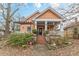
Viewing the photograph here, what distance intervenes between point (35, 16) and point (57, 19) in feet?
0.89

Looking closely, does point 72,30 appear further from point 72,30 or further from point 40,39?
point 40,39

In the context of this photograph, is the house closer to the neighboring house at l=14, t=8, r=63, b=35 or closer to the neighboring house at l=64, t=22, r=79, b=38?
the neighboring house at l=64, t=22, r=79, b=38

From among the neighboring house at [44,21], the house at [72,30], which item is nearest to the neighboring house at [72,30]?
the house at [72,30]

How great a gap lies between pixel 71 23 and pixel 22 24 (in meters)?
0.60

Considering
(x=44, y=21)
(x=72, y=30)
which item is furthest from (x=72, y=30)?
(x=44, y=21)

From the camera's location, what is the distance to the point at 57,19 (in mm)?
164875

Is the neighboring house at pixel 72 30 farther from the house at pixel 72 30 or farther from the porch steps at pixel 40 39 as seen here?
the porch steps at pixel 40 39

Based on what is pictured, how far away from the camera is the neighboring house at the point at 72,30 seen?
165 metres

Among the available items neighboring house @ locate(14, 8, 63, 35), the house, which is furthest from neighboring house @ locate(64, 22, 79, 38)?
neighboring house @ locate(14, 8, 63, 35)

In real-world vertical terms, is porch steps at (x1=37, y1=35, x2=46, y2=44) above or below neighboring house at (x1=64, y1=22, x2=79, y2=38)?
below

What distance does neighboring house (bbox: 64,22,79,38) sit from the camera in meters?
165

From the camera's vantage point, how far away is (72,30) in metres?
165

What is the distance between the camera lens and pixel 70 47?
541 feet

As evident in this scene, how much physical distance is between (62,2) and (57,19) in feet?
0.71
